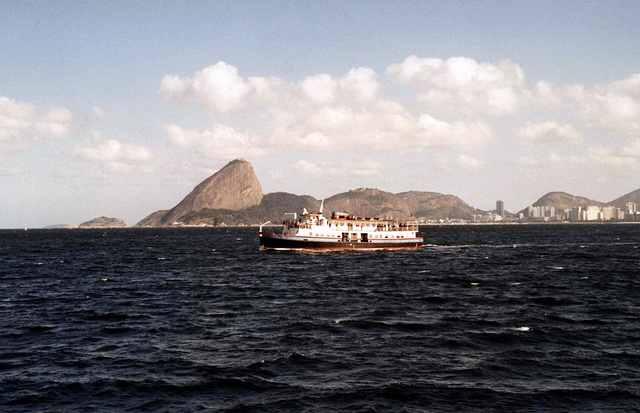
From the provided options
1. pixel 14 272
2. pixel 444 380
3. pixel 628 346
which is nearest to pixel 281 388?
pixel 444 380

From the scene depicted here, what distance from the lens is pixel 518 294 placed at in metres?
48.5

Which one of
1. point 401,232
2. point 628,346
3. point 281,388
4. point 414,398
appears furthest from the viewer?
point 401,232

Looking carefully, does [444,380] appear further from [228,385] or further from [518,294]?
[518,294]

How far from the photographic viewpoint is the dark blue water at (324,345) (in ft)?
69.8

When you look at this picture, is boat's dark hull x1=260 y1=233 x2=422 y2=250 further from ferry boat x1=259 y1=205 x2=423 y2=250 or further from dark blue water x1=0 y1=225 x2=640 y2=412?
dark blue water x1=0 y1=225 x2=640 y2=412

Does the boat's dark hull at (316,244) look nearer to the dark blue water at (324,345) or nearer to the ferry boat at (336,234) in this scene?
the ferry boat at (336,234)

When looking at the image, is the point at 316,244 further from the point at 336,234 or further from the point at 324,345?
the point at 324,345

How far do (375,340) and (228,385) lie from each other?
1074 centimetres

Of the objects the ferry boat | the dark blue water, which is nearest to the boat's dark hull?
the ferry boat

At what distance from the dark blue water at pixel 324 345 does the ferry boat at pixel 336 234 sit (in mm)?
44636

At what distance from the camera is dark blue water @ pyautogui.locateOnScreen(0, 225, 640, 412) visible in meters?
21.3

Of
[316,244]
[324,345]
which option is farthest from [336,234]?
[324,345]

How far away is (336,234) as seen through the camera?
353 ft

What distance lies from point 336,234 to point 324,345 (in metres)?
78.5
